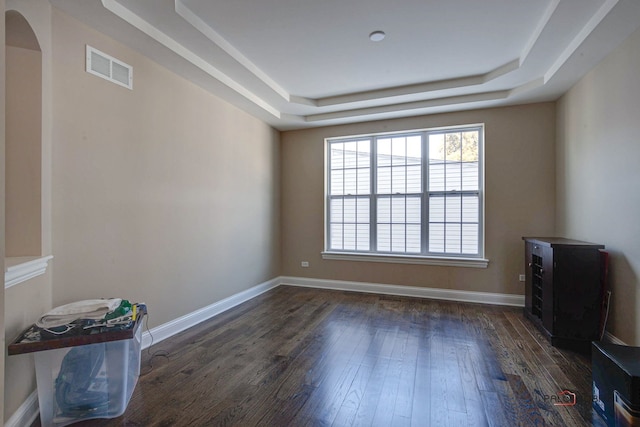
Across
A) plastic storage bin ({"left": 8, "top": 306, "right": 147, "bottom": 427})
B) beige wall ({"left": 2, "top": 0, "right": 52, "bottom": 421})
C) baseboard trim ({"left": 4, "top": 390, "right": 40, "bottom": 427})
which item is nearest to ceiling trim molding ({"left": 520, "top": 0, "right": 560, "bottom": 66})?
beige wall ({"left": 2, "top": 0, "right": 52, "bottom": 421})

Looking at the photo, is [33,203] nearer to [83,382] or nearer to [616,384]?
[83,382]

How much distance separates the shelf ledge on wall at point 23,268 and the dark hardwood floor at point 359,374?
0.95 metres

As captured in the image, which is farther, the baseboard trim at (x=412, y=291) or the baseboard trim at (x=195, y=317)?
the baseboard trim at (x=412, y=291)

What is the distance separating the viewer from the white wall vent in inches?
93.4

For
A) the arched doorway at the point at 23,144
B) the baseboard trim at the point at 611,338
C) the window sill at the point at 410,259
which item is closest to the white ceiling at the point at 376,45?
the arched doorway at the point at 23,144

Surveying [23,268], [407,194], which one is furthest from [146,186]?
[407,194]

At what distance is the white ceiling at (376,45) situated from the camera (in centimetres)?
237

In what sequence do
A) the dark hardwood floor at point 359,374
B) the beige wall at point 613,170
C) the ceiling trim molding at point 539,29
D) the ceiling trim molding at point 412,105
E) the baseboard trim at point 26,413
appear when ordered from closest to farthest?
the baseboard trim at point 26,413
the dark hardwood floor at point 359,374
the ceiling trim molding at point 539,29
the beige wall at point 613,170
the ceiling trim molding at point 412,105

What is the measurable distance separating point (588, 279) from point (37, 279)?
14.3 ft

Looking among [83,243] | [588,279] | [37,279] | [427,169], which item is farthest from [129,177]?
[588,279]

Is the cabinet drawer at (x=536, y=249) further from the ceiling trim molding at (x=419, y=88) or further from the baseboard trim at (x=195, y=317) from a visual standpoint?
the baseboard trim at (x=195, y=317)

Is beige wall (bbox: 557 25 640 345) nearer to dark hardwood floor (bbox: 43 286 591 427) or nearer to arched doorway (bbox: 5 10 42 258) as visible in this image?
dark hardwood floor (bbox: 43 286 591 427)

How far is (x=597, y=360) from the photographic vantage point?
6.37 ft

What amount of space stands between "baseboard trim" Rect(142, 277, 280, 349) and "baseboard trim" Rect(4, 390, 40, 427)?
0.91 m
